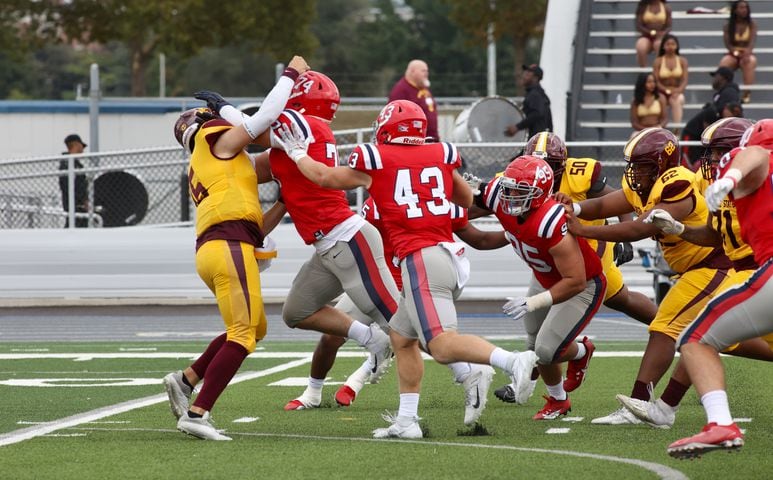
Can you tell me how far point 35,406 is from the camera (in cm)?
815

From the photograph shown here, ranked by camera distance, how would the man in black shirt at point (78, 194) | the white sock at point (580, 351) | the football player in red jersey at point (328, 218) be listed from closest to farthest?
the football player in red jersey at point (328, 218)
the white sock at point (580, 351)
the man in black shirt at point (78, 194)

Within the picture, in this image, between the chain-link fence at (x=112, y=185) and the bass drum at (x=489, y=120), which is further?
the bass drum at (x=489, y=120)

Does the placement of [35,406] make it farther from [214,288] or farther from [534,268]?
[534,268]

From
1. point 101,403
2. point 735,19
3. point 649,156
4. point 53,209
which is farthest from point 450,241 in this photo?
point 735,19

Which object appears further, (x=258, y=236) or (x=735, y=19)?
(x=735, y=19)

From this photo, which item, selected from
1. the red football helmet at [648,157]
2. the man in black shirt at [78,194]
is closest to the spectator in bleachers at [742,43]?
the man in black shirt at [78,194]

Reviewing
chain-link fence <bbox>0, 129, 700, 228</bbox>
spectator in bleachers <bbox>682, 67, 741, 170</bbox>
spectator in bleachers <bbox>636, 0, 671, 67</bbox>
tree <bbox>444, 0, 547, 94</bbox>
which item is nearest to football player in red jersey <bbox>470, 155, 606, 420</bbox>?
chain-link fence <bbox>0, 129, 700, 228</bbox>

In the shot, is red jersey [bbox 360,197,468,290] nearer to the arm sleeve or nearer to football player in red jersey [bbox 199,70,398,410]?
football player in red jersey [bbox 199,70,398,410]

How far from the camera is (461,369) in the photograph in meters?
7.16

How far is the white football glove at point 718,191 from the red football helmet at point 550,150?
2358 millimetres

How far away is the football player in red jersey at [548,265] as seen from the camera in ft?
23.3

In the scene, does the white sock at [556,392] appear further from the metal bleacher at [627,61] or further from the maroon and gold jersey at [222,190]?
the metal bleacher at [627,61]

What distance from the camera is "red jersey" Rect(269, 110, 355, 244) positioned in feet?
24.5

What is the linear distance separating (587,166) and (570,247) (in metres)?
1.13
